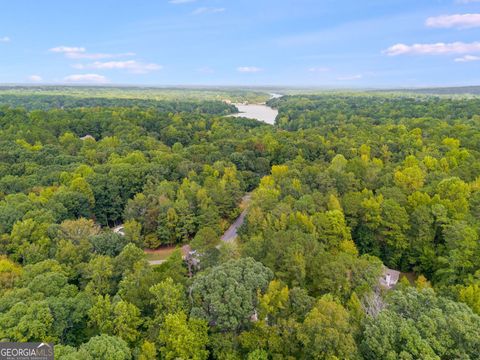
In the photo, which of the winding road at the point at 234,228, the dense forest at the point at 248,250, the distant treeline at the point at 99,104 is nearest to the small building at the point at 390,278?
the dense forest at the point at 248,250

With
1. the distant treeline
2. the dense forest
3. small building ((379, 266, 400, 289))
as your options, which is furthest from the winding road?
the distant treeline

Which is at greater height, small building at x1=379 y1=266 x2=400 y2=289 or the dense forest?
the dense forest

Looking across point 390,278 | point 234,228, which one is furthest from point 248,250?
point 390,278

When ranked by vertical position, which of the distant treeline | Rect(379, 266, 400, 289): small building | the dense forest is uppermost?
the distant treeline

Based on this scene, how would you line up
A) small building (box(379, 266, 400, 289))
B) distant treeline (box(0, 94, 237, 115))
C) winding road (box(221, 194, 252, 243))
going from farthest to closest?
1. distant treeline (box(0, 94, 237, 115))
2. winding road (box(221, 194, 252, 243))
3. small building (box(379, 266, 400, 289))

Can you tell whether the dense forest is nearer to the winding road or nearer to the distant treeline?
the winding road

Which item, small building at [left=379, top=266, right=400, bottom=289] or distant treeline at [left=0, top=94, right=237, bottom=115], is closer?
small building at [left=379, top=266, right=400, bottom=289]

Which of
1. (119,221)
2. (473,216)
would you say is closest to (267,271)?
(473,216)
